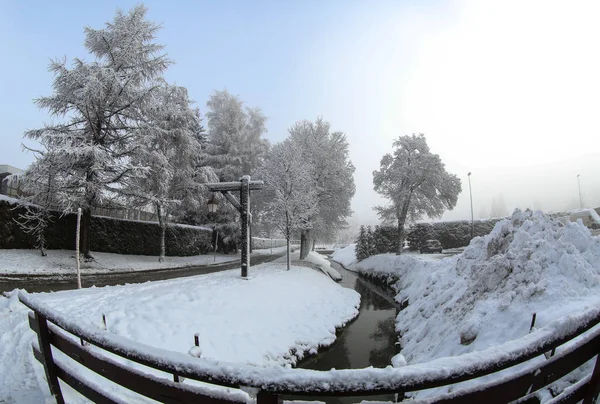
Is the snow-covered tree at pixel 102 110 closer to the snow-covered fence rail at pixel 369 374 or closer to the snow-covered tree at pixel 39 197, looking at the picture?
the snow-covered tree at pixel 39 197

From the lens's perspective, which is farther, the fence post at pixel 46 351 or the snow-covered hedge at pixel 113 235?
the snow-covered hedge at pixel 113 235

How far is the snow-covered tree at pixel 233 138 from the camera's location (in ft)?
86.1

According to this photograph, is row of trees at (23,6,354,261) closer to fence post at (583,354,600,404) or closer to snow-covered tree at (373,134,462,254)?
snow-covered tree at (373,134,462,254)

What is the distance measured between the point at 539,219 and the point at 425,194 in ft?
57.2

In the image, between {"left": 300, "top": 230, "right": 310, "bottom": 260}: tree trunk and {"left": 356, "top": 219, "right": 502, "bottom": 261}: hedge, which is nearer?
{"left": 300, "top": 230, "right": 310, "bottom": 260}: tree trunk

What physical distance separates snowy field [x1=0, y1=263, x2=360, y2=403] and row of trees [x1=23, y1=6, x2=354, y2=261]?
668 cm

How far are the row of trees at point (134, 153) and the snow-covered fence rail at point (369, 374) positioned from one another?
1433cm

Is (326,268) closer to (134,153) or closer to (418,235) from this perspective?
(418,235)

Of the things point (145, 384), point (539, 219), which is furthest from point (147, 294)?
point (539, 219)

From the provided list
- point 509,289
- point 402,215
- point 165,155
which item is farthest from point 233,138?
point 509,289

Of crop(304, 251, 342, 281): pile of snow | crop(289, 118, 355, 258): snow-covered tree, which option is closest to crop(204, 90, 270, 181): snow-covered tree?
crop(289, 118, 355, 258): snow-covered tree

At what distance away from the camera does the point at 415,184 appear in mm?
23484

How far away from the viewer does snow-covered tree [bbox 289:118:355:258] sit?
2173cm

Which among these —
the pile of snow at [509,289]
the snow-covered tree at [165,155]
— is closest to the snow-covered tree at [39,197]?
the snow-covered tree at [165,155]
